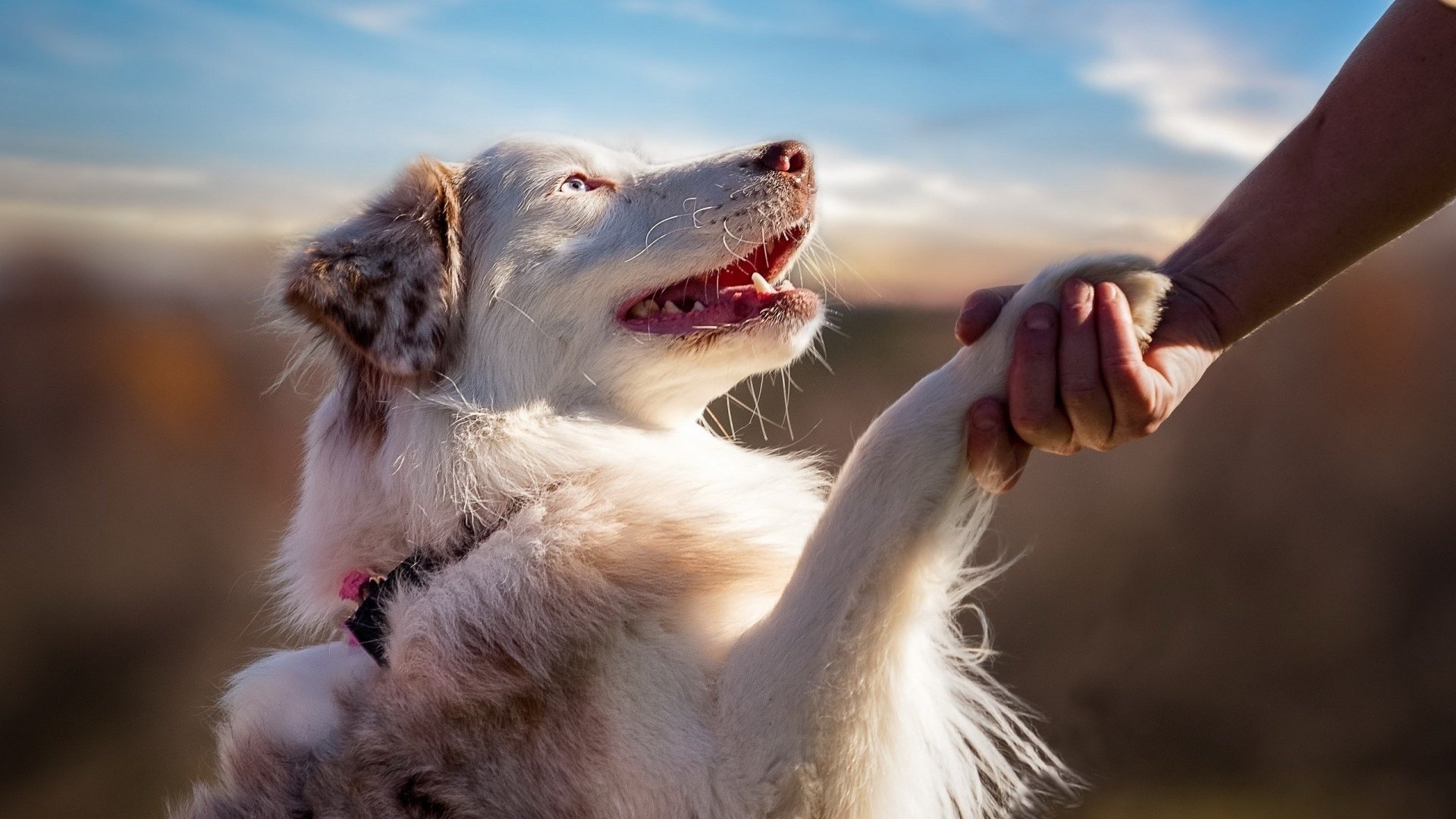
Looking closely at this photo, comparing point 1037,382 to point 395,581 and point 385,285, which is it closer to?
point 395,581

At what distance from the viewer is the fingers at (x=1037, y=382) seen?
1.59m

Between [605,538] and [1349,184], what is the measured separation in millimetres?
1455

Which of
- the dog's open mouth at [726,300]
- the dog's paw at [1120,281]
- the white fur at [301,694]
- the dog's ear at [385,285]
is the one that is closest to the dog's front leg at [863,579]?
the dog's paw at [1120,281]

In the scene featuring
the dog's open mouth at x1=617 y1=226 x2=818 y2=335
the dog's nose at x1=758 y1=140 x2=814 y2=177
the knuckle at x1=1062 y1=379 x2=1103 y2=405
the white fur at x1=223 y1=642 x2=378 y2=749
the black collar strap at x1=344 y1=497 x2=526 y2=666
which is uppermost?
the dog's nose at x1=758 y1=140 x2=814 y2=177

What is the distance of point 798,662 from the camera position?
164cm

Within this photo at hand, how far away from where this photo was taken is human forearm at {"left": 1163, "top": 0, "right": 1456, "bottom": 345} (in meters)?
1.81

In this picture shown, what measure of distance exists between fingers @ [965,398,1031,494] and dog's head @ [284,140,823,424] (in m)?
0.65

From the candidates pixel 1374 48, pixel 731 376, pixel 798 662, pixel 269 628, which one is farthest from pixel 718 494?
pixel 1374 48

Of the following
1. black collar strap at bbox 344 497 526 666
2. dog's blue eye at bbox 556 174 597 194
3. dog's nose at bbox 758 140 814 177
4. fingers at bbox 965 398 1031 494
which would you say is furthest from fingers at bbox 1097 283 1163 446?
dog's blue eye at bbox 556 174 597 194

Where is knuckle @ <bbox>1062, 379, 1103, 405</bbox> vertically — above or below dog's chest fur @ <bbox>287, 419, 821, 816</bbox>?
above

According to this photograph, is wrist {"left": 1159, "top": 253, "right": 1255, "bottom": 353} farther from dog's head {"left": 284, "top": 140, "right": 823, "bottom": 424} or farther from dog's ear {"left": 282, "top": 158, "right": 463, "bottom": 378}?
dog's ear {"left": 282, "top": 158, "right": 463, "bottom": 378}

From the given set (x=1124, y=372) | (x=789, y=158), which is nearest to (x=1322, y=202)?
(x=1124, y=372)

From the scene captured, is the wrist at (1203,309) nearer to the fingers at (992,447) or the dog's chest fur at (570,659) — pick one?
the fingers at (992,447)

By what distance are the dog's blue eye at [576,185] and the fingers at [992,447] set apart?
1.17m
